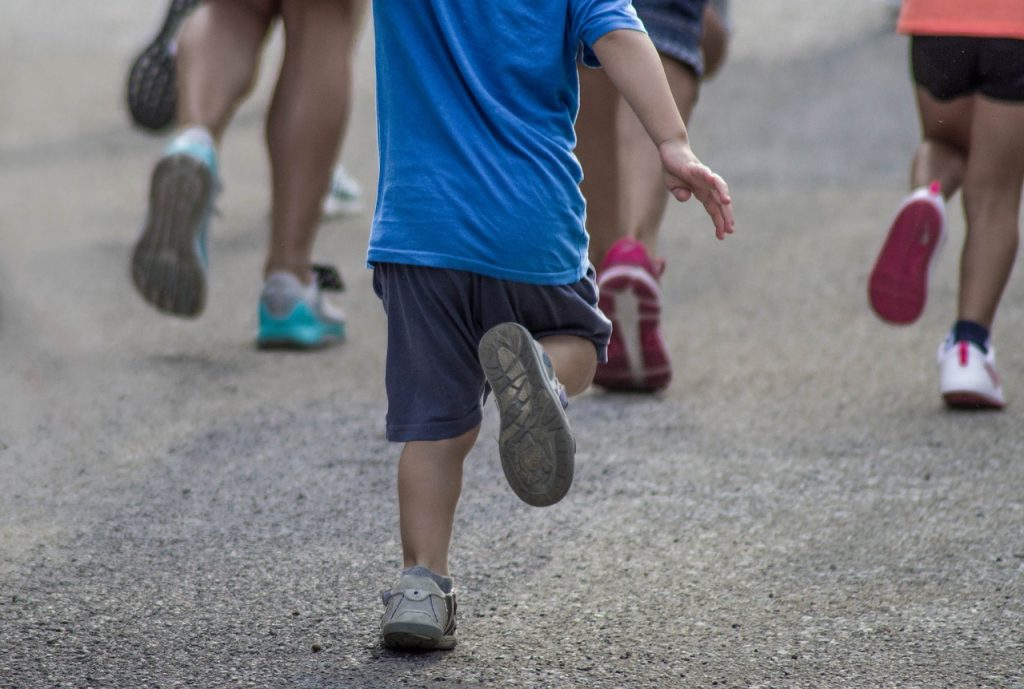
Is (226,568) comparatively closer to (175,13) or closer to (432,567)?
(432,567)

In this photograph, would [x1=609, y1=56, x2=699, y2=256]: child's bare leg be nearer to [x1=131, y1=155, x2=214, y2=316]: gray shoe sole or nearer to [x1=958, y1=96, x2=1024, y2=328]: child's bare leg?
[x1=958, y1=96, x2=1024, y2=328]: child's bare leg

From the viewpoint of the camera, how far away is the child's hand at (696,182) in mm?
2395

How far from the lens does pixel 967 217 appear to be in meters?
4.18

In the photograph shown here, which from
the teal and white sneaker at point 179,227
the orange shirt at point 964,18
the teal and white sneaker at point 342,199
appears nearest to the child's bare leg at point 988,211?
the orange shirt at point 964,18

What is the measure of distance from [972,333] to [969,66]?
2.29 feet

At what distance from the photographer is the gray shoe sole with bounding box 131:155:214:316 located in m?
4.16

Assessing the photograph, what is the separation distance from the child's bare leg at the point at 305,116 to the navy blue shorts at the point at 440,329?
6.85 feet

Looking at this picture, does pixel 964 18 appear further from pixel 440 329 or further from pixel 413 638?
pixel 413 638

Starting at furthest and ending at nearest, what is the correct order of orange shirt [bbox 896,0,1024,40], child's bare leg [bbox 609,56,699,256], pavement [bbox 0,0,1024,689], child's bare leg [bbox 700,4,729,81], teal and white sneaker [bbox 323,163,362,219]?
teal and white sneaker [bbox 323,163,362,219] → child's bare leg [bbox 700,4,729,81] → child's bare leg [bbox 609,56,699,256] → orange shirt [bbox 896,0,1024,40] → pavement [bbox 0,0,1024,689]

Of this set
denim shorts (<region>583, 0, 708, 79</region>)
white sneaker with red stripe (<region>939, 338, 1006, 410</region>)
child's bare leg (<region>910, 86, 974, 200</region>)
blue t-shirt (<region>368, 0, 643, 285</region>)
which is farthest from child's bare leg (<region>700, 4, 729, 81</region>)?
blue t-shirt (<region>368, 0, 643, 285</region>)

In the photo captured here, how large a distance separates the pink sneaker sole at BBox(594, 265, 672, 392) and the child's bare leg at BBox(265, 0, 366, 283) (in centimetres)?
103

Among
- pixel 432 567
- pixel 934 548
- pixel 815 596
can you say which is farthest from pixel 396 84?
pixel 934 548

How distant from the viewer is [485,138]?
2580 millimetres

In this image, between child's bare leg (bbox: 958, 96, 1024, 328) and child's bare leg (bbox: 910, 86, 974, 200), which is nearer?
child's bare leg (bbox: 958, 96, 1024, 328)
